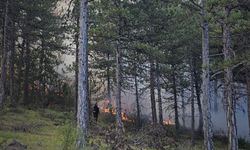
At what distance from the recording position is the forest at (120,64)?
15.4 meters

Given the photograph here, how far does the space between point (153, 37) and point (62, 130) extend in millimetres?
18540

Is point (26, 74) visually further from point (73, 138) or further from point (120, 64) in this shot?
point (73, 138)

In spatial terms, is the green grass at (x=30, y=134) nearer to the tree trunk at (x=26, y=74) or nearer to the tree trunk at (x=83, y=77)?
the tree trunk at (x=83, y=77)

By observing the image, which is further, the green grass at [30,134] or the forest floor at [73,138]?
the green grass at [30,134]

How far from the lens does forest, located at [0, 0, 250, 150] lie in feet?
50.6

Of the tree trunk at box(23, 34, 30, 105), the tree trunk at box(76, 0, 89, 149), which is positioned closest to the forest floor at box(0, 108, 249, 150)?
the tree trunk at box(76, 0, 89, 149)

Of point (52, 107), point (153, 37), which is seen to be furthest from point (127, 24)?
point (52, 107)

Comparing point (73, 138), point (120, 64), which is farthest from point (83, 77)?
point (120, 64)

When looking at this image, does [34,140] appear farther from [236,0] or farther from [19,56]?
[19,56]

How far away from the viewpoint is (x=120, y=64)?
2622cm

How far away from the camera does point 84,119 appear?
1523cm

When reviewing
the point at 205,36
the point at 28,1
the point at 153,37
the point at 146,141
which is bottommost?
the point at 146,141

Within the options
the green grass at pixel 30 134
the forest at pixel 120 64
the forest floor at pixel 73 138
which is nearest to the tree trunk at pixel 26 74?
Result: the forest at pixel 120 64

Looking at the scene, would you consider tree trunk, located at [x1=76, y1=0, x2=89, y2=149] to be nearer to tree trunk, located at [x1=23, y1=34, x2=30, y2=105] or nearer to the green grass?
the green grass
